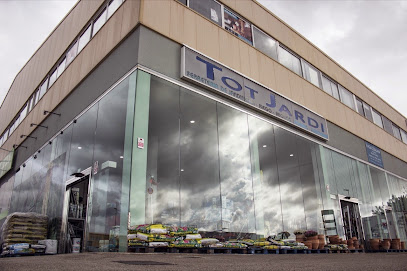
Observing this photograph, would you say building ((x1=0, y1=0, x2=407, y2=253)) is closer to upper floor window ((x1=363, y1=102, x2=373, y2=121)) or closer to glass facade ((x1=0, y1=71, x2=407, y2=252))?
glass facade ((x1=0, y1=71, x2=407, y2=252))

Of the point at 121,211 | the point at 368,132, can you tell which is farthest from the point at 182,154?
the point at 368,132

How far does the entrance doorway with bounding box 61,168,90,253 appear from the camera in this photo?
8693 millimetres

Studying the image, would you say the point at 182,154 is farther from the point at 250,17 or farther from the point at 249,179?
the point at 250,17

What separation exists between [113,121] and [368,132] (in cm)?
1347

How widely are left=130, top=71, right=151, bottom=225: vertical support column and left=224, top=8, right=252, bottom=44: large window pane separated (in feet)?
13.4

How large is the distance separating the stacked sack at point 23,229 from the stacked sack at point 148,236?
4747 millimetres

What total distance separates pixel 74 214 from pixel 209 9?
7.39 m

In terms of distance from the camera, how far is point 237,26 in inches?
408

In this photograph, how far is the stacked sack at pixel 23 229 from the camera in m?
8.73

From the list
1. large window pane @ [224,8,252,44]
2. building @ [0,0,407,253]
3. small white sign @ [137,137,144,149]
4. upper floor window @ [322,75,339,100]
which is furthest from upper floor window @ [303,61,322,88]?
small white sign @ [137,137,144,149]

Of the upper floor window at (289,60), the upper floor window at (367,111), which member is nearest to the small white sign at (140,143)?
the upper floor window at (289,60)

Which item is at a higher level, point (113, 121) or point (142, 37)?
point (142, 37)

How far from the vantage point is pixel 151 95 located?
7.33 m

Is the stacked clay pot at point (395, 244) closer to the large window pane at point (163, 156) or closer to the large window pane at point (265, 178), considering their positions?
the large window pane at point (265, 178)
